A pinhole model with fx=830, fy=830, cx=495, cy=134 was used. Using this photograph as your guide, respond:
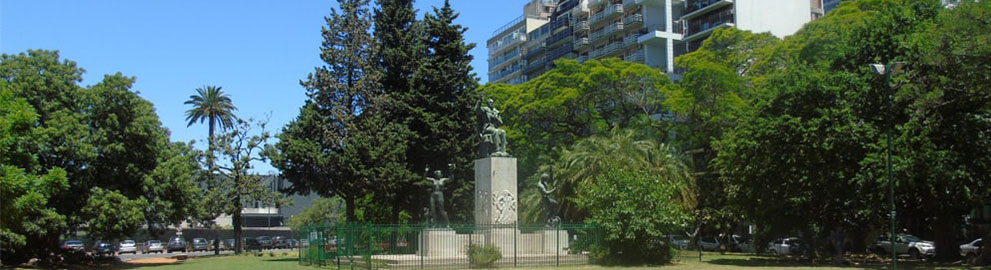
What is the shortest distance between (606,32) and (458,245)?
162ft

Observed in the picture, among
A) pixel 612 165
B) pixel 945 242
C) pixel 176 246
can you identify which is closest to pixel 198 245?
pixel 176 246

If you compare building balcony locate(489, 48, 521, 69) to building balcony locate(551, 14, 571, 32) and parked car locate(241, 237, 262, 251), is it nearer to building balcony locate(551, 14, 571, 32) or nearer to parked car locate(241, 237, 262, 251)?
building balcony locate(551, 14, 571, 32)

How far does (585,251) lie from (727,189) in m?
10.8

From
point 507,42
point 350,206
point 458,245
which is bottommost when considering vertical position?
point 458,245

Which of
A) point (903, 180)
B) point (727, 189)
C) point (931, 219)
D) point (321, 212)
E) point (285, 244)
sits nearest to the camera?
point (903, 180)

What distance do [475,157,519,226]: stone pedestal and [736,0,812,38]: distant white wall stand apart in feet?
136

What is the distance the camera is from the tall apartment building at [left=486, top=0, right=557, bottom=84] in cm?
9969

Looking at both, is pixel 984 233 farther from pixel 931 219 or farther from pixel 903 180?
pixel 903 180

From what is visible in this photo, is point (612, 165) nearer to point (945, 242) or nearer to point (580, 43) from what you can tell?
point (945, 242)

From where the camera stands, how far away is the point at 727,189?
3919cm

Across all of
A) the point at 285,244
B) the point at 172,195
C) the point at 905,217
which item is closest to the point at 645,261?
the point at 905,217

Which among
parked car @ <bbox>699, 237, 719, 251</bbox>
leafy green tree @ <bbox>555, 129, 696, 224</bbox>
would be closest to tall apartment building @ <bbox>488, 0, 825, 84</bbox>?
parked car @ <bbox>699, 237, 719, 251</bbox>

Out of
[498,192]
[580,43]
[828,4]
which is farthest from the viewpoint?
[580,43]

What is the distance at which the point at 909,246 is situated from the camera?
39.1 meters
